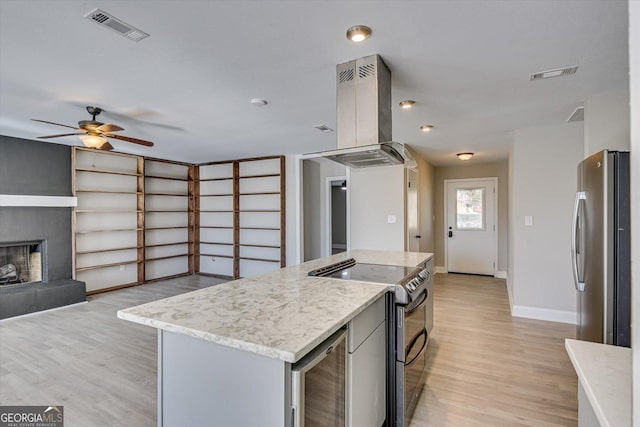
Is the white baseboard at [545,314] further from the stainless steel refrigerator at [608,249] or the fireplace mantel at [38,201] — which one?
the fireplace mantel at [38,201]

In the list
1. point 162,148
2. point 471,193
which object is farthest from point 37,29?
point 471,193

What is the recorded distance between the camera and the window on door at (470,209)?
7.00 m

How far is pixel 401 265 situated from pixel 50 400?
9.36 feet

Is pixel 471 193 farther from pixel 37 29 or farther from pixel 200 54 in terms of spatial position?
pixel 37 29

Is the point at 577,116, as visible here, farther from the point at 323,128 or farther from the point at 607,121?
the point at 323,128

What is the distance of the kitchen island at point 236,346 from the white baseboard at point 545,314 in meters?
3.34

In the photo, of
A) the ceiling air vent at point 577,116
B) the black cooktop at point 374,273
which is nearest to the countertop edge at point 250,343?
the black cooktop at point 374,273

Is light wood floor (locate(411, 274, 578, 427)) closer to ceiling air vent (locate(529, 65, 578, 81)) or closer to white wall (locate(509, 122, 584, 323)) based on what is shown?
white wall (locate(509, 122, 584, 323))

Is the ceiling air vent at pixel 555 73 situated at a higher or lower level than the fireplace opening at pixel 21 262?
higher

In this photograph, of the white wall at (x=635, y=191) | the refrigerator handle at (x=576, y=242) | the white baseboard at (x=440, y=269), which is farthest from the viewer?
the white baseboard at (x=440, y=269)

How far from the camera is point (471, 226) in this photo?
7.06 meters

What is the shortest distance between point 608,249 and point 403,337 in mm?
1581

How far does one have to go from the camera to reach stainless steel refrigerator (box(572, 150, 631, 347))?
7.16ft

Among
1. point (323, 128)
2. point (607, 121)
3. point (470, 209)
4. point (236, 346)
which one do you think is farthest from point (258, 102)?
point (470, 209)
